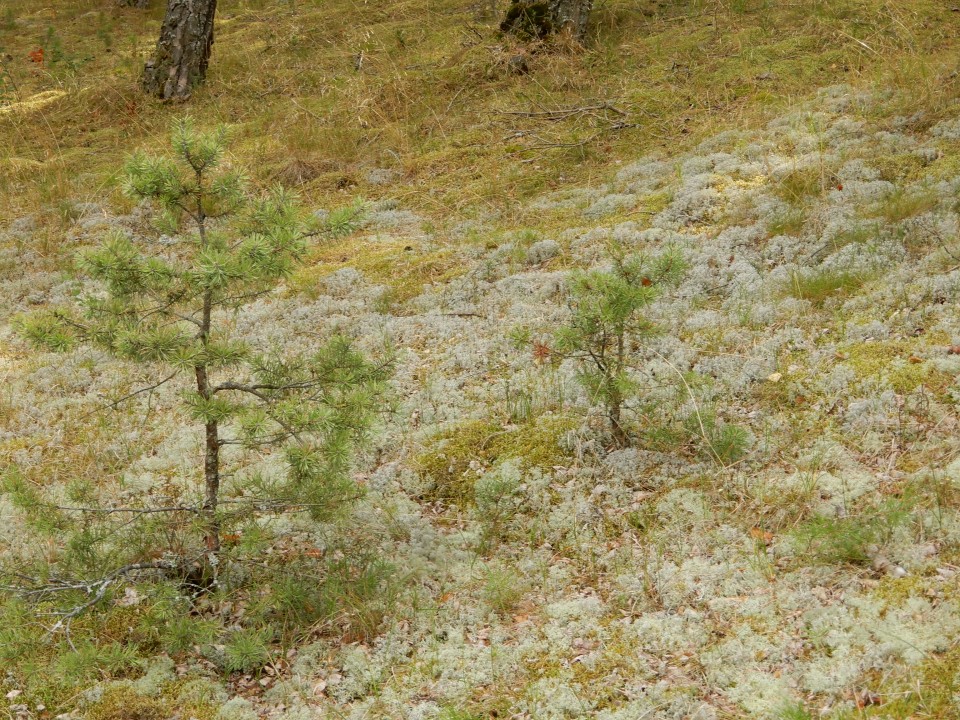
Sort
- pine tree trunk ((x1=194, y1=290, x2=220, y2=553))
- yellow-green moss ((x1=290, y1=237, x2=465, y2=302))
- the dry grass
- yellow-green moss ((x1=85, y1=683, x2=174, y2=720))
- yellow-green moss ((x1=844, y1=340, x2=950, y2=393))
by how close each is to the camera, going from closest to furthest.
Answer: yellow-green moss ((x1=85, y1=683, x2=174, y2=720))
pine tree trunk ((x1=194, y1=290, x2=220, y2=553))
yellow-green moss ((x1=844, y1=340, x2=950, y2=393))
yellow-green moss ((x1=290, y1=237, x2=465, y2=302))
the dry grass

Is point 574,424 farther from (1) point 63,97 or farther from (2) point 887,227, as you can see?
(1) point 63,97

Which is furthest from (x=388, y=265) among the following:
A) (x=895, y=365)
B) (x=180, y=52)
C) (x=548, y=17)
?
(x=180, y=52)

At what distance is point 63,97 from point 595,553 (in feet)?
53.0

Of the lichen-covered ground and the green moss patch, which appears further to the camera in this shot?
the green moss patch

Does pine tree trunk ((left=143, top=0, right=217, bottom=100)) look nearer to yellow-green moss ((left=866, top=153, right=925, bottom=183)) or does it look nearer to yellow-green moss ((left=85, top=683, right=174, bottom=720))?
yellow-green moss ((left=866, top=153, right=925, bottom=183))

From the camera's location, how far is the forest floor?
4453 mm

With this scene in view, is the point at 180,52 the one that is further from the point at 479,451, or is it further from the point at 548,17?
the point at 479,451

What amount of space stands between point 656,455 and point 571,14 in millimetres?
10641

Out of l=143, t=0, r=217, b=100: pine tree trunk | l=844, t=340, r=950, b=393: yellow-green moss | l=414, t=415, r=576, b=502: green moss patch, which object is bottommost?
l=414, t=415, r=576, b=502: green moss patch

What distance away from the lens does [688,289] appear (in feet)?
26.4

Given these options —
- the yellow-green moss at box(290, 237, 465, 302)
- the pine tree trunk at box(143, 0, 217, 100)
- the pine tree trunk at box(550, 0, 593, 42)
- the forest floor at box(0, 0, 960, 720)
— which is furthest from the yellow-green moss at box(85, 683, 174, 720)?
the pine tree trunk at box(143, 0, 217, 100)

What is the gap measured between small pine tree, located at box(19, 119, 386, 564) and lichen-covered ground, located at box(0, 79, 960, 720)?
0.90 metres

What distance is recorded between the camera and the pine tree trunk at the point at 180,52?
52.3ft

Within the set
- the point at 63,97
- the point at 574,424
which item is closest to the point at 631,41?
the point at 574,424
